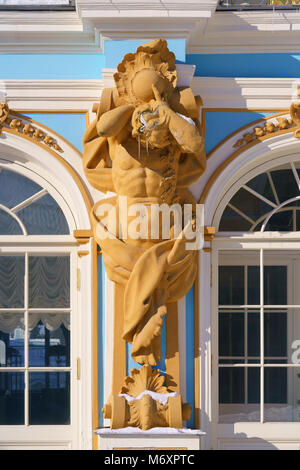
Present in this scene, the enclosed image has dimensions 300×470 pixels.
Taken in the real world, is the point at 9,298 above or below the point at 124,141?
below

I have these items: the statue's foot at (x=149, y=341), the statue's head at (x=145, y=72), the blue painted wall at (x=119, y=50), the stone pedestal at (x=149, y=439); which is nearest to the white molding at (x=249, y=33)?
the blue painted wall at (x=119, y=50)

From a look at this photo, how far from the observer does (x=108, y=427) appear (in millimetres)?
5773

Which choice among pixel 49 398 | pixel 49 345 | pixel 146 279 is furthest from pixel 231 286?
pixel 49 398

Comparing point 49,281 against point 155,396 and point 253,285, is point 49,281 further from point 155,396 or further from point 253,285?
point 253,285

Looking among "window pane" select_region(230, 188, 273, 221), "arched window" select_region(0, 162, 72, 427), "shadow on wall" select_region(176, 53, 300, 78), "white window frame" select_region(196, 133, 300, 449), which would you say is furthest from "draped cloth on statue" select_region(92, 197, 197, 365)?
"shadow on wall" select_region(176, 53, 300, 78)

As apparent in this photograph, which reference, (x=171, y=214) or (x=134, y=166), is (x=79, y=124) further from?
(x=171, y=214)

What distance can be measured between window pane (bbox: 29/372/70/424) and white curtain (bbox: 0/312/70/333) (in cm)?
38

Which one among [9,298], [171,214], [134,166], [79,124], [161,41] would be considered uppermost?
[161,41]

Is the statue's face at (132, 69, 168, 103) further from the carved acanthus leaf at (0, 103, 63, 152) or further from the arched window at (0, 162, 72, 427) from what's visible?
the arched window at (0, 162, 72, 427)

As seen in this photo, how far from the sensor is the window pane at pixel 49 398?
6.07 m

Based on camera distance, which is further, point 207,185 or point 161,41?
point 207,185

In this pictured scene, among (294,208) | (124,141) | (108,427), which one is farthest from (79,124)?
(108,427)

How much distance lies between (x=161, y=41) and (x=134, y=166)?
0.92 meters
